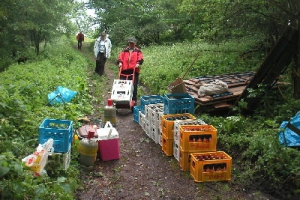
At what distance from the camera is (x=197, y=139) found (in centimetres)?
604

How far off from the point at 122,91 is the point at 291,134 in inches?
204

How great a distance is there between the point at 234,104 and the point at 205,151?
120 inches

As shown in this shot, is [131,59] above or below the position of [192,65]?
above

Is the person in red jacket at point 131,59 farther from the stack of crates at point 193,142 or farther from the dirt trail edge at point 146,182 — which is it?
the stack of crates at point 193,142

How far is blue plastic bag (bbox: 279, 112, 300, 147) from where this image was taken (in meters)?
5.64

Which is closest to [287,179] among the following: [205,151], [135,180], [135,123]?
[205,151]

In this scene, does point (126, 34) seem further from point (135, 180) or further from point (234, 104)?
point (135, 180)

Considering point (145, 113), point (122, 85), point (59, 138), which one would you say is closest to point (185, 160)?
point (59, 138)

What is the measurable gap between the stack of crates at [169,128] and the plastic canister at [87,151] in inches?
57.3

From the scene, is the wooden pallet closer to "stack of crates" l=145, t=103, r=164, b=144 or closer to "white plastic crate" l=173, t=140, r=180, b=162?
"stack of crates" l=145, t=103, r=164, b=144

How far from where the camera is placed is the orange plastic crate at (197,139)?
19.5ft

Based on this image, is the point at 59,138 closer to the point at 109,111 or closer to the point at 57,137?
the point at 57,137

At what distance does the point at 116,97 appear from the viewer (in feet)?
31.7

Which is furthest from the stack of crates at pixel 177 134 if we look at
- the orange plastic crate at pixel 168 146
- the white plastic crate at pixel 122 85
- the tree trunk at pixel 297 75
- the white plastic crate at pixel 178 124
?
the white plastic crate at pixel 122 85
